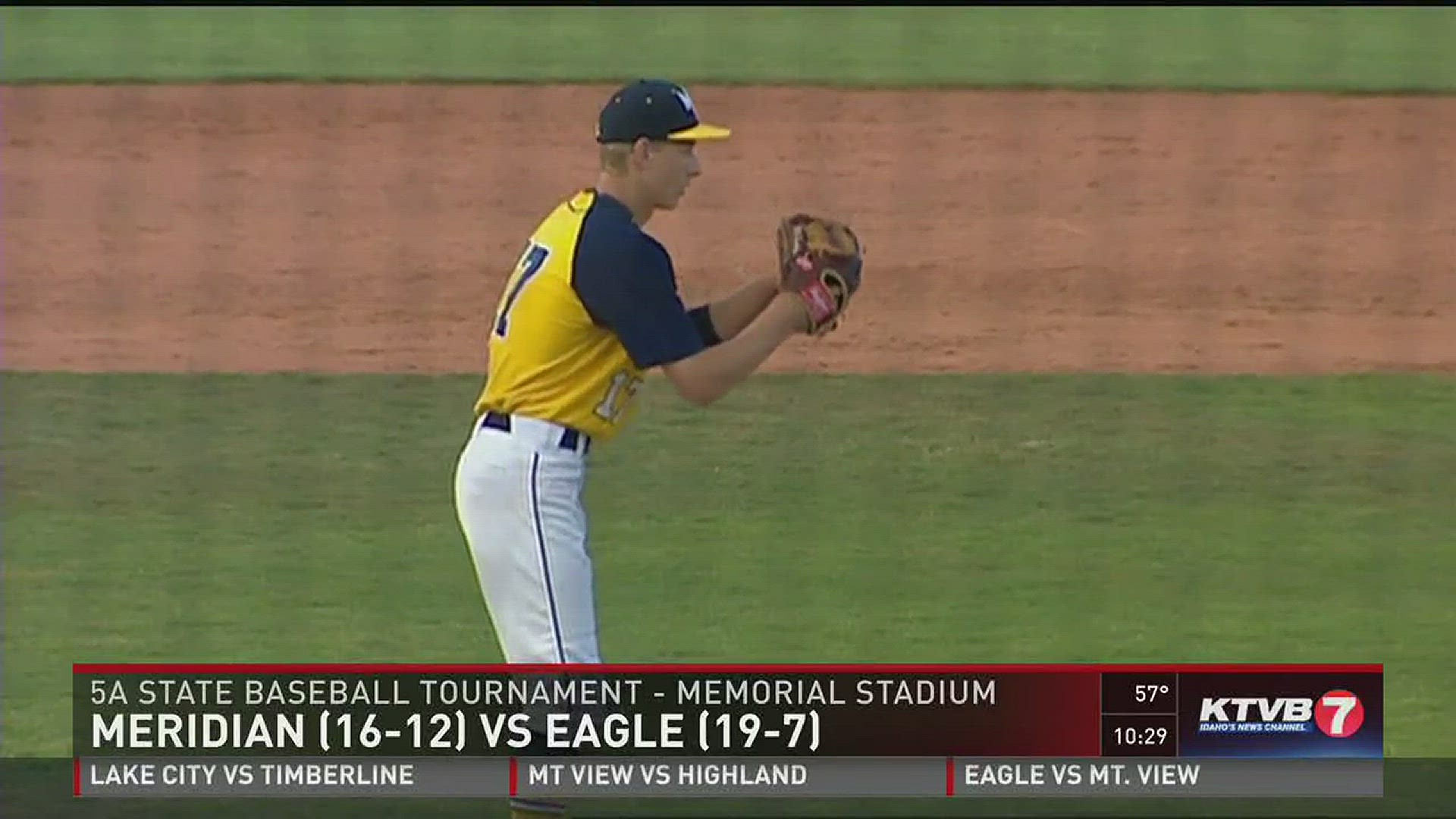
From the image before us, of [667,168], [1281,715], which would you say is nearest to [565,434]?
[667,168]

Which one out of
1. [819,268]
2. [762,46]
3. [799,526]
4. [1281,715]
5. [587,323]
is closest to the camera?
[587,323]

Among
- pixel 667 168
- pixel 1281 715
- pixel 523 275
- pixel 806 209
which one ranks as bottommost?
pixel 1281 715

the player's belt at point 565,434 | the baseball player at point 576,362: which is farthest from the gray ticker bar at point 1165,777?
the player's belt at point 565,434

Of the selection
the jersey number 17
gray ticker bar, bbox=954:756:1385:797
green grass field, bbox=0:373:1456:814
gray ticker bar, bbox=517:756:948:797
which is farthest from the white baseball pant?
green grass field, bbox=0:373:1456:814

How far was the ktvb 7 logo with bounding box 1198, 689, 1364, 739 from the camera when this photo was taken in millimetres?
6234

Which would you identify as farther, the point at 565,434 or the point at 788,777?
the point at 788,777

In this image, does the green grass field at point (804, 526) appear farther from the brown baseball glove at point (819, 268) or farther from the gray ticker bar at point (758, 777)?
the brown baseball glove at point (819, 268)

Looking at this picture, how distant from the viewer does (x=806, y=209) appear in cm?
1484

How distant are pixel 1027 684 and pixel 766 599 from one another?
2.10 meters

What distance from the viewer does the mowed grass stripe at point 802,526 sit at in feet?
26.1

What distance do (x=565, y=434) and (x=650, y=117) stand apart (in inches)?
27.1

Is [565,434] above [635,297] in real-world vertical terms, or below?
below

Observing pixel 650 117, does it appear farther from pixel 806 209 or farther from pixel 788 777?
pixel 806 209

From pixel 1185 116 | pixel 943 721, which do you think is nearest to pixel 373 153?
pixel 1185 116
